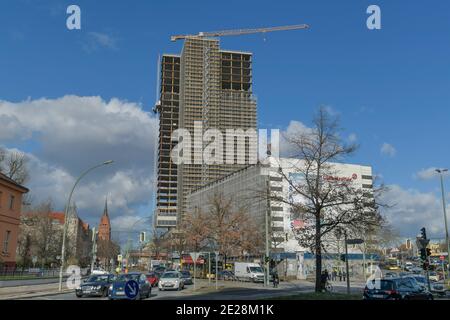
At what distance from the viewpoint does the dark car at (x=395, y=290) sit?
2058 cm

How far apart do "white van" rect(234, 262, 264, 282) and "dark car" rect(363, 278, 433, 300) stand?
38.4 m

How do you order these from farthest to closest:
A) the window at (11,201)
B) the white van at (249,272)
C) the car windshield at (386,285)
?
the white van at (249,272), the window at (11,201), the car windshield at (386,285)

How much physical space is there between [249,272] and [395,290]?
42.2m

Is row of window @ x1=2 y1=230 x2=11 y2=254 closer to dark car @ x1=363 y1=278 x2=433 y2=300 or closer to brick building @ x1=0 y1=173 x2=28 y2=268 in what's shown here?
brick building @ x1=0 y1=173 x2=28 y2=268

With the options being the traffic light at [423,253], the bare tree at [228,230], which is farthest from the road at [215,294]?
the bare tree at [228,230]

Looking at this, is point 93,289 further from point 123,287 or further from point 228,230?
point 228,230

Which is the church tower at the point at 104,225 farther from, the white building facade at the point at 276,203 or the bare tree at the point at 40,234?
the bare tree at the point at 40,234

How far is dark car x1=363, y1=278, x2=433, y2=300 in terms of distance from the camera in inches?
810

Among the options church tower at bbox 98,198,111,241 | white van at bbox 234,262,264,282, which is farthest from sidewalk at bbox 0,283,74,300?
church tower at bbox 98,198,111,241

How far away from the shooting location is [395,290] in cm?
2081

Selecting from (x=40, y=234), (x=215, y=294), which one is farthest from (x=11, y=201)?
(x=40, y=234)

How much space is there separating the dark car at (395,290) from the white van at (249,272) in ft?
126

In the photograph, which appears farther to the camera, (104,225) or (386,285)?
(104,225)
